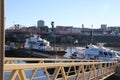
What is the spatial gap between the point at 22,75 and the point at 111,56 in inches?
1823

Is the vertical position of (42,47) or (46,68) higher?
(46,68)

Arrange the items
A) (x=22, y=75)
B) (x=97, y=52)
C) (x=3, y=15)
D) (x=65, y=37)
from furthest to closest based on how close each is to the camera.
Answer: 1. (x=65, y=37)
2. (x=97, y=52)
3. (x=22, y=75)
4. (x=3, y=15)

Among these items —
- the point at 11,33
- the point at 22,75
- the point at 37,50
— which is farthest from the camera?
the point at 11,33

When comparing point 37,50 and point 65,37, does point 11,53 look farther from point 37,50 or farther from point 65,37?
point 65,37

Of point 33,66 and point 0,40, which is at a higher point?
point 0,40

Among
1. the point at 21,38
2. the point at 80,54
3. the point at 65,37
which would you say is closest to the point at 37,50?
the point at 80,54

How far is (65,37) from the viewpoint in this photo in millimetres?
162125

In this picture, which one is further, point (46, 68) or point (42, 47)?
point (42, 47)

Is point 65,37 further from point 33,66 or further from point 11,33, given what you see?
point 33,66

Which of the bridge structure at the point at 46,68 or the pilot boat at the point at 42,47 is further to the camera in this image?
the pilot boat at the point at 42,47

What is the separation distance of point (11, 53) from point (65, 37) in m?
85.6

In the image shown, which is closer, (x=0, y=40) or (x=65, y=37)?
(x=0, y=40)

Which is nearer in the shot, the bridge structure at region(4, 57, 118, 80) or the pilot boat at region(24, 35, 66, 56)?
the bridge structure at region(4, 57, 118, 80)

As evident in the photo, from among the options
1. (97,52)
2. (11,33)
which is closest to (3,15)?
(97,52)
